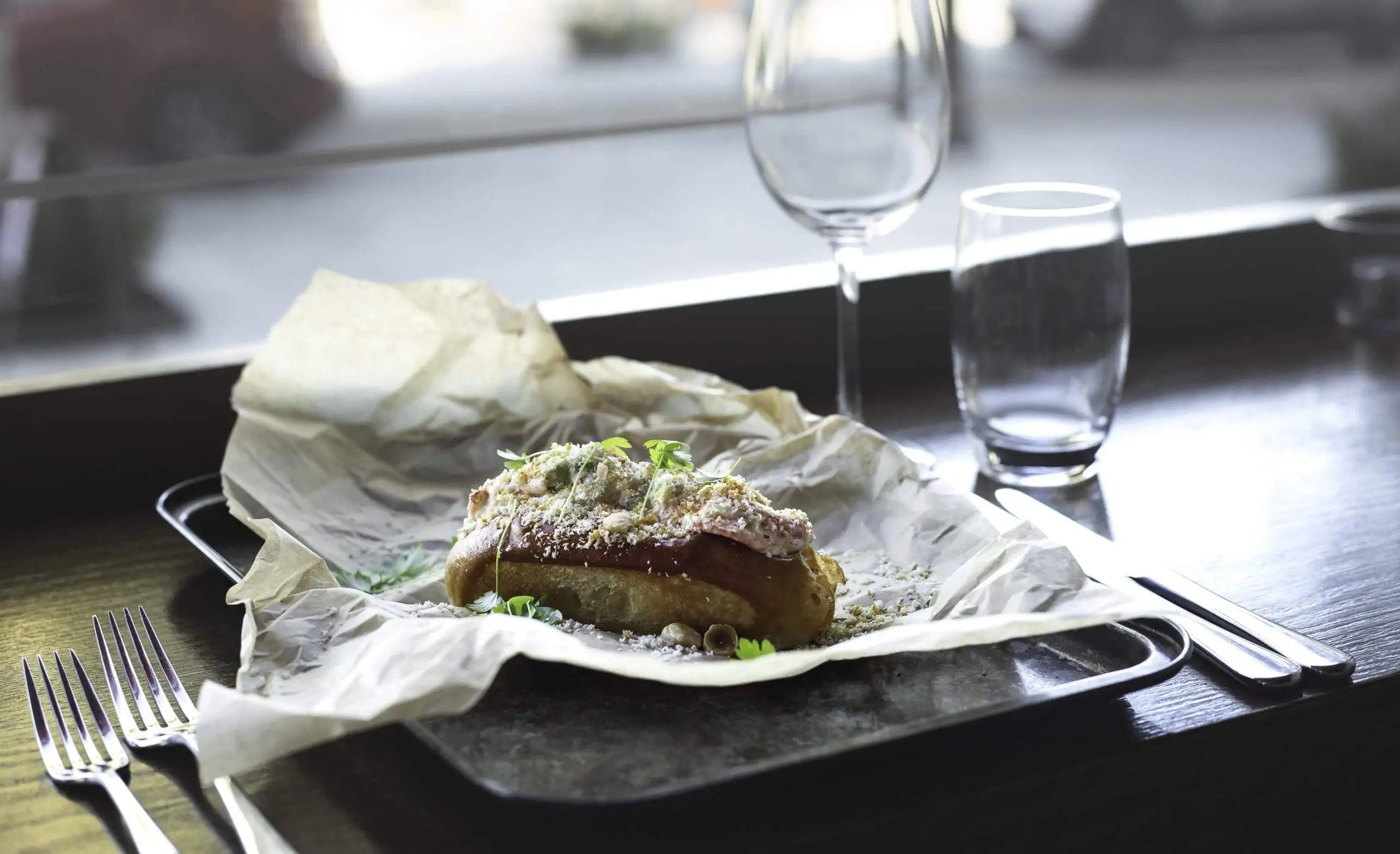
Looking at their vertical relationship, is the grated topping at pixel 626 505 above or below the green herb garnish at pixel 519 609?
above

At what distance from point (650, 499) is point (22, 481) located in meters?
0.55

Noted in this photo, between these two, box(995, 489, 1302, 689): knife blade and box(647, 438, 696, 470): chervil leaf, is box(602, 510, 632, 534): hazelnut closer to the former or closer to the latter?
box(647, 438, 696, 470): chervil leaf

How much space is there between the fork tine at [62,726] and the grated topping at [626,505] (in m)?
0.25

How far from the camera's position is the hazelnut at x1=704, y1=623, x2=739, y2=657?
782mm

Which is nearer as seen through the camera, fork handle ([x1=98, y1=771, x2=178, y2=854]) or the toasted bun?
fork handle ([x1=98, y1=771, x2=178, y2=854])

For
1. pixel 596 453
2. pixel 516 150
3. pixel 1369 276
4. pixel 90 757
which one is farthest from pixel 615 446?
pixel 516 150

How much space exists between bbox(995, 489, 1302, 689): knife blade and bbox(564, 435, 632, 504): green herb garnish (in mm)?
251

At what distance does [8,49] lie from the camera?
3.71 m

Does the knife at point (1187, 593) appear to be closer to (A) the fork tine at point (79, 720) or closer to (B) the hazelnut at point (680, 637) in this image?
(B) the hazelnut at point (680, 637)

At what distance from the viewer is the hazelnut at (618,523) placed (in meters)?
0.83

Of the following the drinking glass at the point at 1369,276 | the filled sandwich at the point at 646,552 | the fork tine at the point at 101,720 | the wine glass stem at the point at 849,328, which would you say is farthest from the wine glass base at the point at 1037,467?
the fork tine at the point at 101,720

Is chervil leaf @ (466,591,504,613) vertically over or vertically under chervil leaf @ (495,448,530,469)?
under

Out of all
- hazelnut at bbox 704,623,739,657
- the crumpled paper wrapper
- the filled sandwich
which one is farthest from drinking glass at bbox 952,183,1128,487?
hazelnut at bbox 704,623,739,657

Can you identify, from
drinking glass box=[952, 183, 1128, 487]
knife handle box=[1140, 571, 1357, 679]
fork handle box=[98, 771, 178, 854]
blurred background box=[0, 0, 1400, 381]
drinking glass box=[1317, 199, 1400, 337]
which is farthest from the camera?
blurred background box=[0, 0, 1400, 381]
